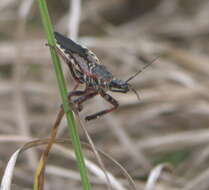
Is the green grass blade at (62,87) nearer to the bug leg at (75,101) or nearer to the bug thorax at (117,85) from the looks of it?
the bug leg at (75,101)

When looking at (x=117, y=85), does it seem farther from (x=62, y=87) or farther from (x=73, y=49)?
(x=62, y=87)

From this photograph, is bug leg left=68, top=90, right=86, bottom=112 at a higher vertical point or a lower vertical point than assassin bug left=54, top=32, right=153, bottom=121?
lower

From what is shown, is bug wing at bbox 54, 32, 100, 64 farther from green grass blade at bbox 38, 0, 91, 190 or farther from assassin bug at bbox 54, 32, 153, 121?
green grass blade at bbox 38, 0, 91, 190

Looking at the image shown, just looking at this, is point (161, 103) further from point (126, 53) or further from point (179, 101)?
point (126, 53)

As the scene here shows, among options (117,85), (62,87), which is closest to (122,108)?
(117,85)

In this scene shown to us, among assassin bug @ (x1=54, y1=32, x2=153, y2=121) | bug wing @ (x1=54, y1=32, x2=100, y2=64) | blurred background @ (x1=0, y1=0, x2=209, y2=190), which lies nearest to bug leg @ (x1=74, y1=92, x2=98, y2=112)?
assassin bug @ (x1=54, y1=32, x2=153, y2=121)
